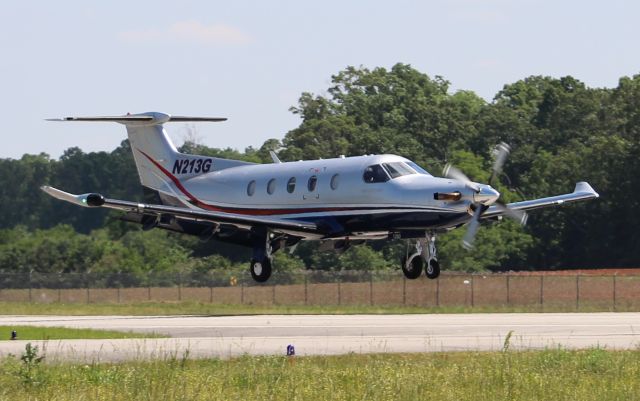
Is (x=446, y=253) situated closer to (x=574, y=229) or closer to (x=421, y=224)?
(x=574, y=229)

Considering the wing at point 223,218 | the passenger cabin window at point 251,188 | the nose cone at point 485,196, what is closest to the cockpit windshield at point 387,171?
the wing at point 223,218

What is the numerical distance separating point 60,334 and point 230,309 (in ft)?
70.7

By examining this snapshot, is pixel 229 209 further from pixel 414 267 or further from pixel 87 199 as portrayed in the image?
pixel 414 267

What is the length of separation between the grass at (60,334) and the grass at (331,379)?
10.2 meters

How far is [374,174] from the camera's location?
43.7 m

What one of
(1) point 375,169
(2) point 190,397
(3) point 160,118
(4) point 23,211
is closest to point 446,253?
(3) point 160,118

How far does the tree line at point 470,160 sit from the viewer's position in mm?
88062

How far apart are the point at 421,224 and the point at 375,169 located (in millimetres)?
2642

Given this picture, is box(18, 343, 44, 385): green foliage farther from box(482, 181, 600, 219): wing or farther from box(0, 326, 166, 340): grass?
box(482, 181, 600, 219): wing

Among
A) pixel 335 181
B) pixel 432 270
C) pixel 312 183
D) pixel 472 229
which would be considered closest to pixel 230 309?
pixel 312 183

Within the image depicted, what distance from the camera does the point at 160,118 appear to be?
5334cm

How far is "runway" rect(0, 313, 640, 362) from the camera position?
→ 106 feet

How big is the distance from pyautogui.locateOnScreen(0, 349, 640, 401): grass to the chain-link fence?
33.8 metres

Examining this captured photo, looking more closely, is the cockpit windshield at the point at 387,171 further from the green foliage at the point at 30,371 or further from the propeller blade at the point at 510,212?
the green foliage at the point at 30,371
